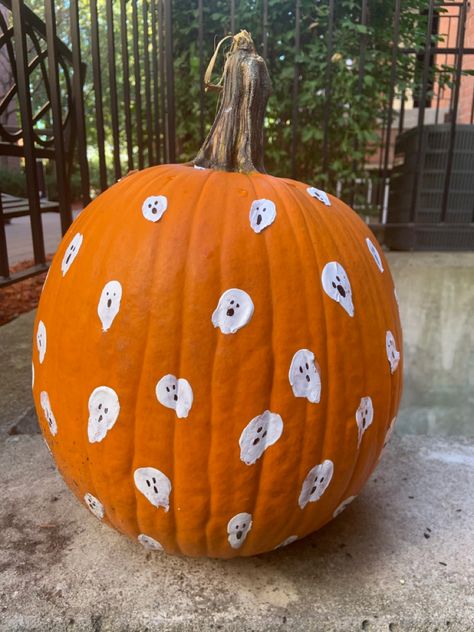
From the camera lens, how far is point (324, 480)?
1135 mm

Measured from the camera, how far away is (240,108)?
1.27m

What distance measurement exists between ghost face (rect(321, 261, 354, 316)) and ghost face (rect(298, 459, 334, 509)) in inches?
12.7

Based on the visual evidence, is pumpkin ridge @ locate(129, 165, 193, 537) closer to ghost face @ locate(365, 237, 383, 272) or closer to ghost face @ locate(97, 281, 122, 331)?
ghost face @ locate(97, 281, 122, 331)

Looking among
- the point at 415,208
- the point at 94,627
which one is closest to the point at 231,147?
the point at 94,627

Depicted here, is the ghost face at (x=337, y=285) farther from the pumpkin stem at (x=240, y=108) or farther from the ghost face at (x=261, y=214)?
the pumpkin stem at (x=240, y=108)

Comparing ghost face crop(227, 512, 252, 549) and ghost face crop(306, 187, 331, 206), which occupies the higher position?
ghost face crop(306, 187, 331, 206)

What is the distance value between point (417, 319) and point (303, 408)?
2459 millimetres

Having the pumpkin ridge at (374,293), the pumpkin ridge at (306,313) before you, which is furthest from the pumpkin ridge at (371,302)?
the pumpkin ridge at (306,313)

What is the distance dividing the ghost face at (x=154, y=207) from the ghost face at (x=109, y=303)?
0.51 feet

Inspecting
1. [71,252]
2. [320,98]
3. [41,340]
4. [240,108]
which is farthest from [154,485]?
[320,98]

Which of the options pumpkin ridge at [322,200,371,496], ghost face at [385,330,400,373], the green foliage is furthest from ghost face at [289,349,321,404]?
the green foliage

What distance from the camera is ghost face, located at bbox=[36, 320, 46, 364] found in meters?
1.24

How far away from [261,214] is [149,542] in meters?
0.75

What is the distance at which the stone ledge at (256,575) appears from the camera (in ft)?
3.58
